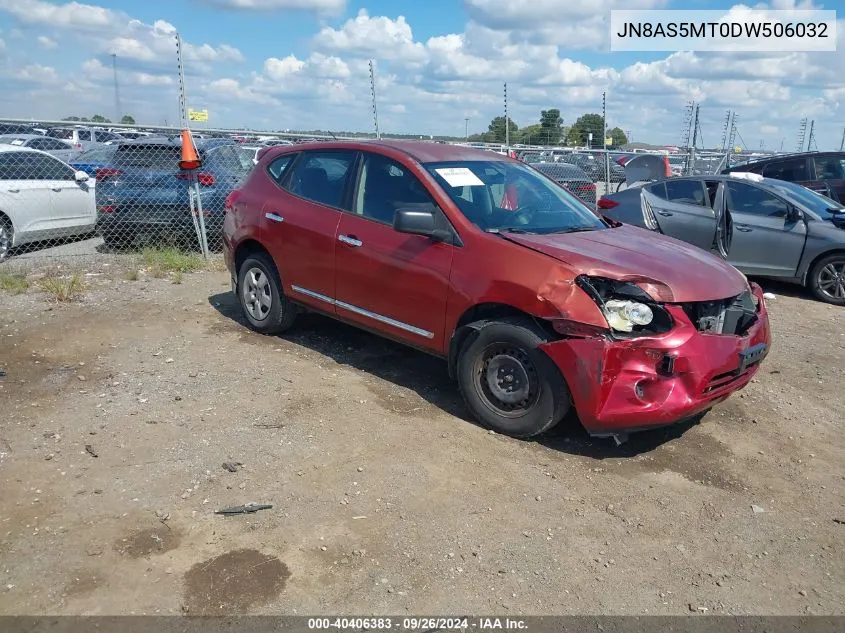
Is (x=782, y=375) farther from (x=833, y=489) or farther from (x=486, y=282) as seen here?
(x=486, y=282)

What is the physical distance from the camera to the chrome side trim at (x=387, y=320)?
4864mm

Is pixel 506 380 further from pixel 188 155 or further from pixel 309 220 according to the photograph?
pixel 188 155

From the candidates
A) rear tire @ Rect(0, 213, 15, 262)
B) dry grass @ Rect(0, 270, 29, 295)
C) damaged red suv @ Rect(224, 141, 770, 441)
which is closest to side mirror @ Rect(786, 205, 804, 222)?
→ damaged red suv @ Rect(224, 141, 770, 441)

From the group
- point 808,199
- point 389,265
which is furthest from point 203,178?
point 808,199

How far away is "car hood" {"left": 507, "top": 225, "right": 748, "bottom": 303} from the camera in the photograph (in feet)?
13.4

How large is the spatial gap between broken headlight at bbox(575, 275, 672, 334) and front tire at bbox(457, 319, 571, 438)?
38 cm

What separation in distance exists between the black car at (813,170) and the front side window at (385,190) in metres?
8.91

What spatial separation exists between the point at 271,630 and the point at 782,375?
4.83m

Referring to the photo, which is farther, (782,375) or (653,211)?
(653,211)

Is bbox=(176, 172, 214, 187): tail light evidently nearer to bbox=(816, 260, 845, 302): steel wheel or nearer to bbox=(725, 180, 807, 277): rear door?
bbox=(725, 180, 807, 277): rear door

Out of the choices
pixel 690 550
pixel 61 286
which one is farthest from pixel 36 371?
pixel 690 550

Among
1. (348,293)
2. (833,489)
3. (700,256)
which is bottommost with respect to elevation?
(833,489)

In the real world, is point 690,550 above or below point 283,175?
below

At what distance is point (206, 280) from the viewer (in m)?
8.62
